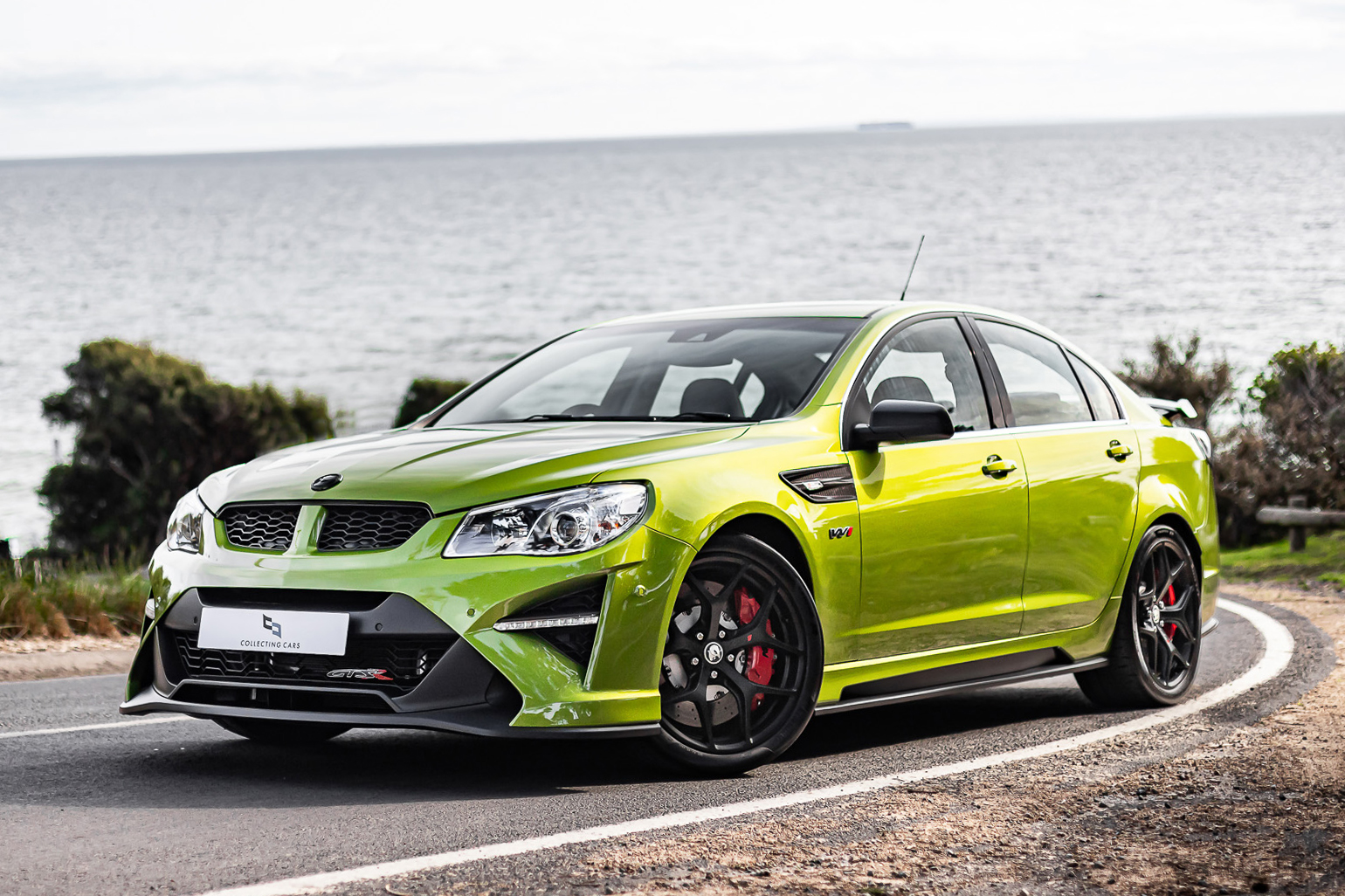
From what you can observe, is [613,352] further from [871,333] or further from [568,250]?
[568,250]

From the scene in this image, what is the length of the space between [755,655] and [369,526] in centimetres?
139

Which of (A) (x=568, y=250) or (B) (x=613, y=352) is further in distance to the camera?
(A) (x=568, y=250)

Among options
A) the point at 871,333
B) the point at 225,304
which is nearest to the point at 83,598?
the point at 871,333

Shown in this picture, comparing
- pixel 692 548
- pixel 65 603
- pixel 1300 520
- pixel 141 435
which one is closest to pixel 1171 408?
pixel 692 548

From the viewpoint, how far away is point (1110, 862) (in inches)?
189

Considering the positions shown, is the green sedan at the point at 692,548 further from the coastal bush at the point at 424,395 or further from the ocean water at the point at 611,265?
the ocean water at the point at 611,265

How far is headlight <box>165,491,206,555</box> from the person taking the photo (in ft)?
19.6

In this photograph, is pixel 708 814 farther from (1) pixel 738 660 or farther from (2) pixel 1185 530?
(2) pixel 1185 530

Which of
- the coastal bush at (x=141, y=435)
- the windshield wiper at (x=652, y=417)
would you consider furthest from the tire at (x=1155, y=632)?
the coastal bush at (x=141, y=435)

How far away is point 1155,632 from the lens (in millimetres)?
7832

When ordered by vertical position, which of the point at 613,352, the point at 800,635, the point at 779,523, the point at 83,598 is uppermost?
the point at 613,352

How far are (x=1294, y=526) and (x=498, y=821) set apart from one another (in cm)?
1386

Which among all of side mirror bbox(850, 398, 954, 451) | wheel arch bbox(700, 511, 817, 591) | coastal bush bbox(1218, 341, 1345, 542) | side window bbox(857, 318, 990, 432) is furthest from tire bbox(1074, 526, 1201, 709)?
coastal bush bbox(1218, 341, 1345, 542)

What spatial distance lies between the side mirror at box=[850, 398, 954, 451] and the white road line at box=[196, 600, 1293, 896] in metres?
1.22
